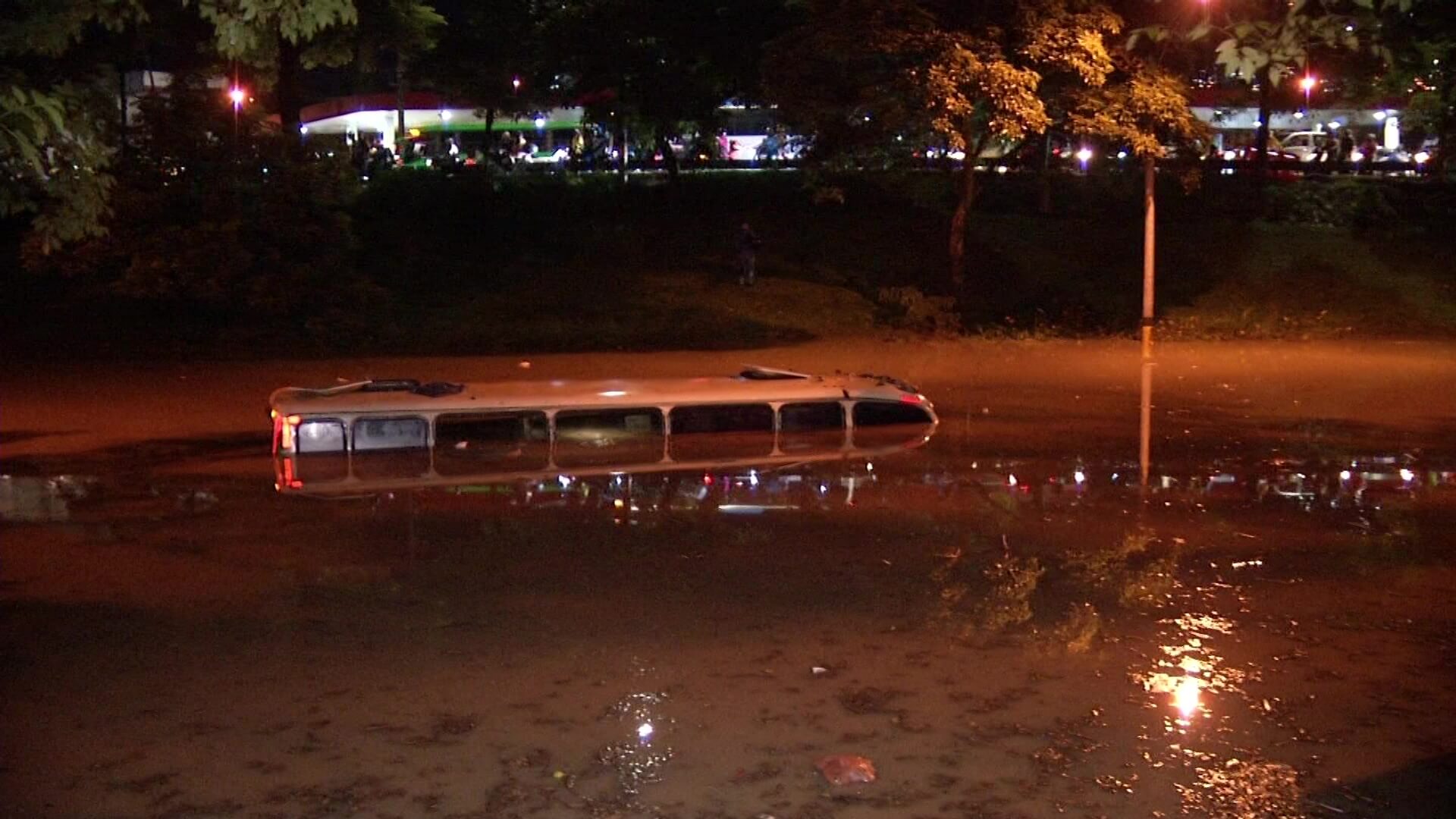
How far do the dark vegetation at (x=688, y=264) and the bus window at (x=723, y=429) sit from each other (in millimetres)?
9063

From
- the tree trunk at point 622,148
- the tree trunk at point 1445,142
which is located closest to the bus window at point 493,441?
the tree trunk at point 622,148

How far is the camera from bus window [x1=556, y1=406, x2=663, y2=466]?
16.5 m

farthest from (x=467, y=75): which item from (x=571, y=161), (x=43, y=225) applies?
(x=43, y=225)

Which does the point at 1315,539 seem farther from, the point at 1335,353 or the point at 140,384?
the point at 140,384

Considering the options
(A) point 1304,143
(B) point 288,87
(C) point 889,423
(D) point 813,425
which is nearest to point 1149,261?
(C) point 889,423

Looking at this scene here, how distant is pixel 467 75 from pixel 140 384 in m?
25.4

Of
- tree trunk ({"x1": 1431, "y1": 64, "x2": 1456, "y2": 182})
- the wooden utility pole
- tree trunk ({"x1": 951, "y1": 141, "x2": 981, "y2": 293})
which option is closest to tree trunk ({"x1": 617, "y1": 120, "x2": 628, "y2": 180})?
tree trunk ({"x1": 951, "y1": 141, "x2": 981, "y2": 293})

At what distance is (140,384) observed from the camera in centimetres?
2180

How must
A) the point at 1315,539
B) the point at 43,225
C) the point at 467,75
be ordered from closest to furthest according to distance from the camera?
the point at 43,225 → the point at 1315,539 → the point at 467,75

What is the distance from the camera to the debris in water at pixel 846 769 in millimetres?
7781

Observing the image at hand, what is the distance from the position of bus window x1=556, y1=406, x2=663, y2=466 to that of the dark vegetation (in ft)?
28.8

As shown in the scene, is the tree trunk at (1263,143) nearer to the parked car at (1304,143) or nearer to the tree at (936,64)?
the tree at (936,64)

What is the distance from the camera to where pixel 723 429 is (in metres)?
17.3

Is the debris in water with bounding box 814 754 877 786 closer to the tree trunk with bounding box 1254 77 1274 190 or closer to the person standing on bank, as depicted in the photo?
the person standing on bank
